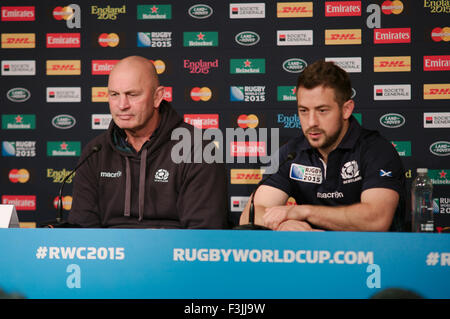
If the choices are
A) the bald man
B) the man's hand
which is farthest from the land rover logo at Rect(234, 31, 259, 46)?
the man's hand

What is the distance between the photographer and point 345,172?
2471mm

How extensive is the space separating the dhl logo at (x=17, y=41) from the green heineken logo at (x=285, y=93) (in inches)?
87.2

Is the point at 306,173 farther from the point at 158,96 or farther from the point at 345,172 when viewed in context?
the point at 158,96

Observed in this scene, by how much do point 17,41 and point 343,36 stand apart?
2855 mm

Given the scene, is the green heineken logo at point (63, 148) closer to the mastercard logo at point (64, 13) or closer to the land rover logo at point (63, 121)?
the land rover logo at point (63, 121)

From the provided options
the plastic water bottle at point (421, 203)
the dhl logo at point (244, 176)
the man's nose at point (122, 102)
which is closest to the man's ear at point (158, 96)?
the man's nose at point (122, 102)

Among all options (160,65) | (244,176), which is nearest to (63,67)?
(160,65)

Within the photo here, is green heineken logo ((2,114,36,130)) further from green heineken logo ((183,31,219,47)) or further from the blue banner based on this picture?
the blue banner

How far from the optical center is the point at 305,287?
56.6 inches

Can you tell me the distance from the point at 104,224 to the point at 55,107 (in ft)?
7.12

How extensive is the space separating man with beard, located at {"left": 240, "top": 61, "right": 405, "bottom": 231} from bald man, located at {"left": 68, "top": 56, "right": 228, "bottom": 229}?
0.33 m

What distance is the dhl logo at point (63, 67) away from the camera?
4312 mm

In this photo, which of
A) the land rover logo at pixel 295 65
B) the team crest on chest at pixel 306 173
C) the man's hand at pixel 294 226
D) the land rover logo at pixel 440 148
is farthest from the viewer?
the land rover logo at pixel 295 65

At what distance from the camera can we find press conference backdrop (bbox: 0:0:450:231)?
4055mm
